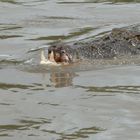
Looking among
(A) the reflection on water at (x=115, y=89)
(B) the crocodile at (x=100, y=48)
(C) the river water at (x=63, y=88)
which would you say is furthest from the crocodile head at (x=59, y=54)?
(A) the reflection on water at (x=115, y=89)

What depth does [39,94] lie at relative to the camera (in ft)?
23.9

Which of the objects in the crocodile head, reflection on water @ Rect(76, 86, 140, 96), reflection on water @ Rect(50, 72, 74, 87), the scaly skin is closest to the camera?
reflection on water @ Rect(76, 86, 140, 96)

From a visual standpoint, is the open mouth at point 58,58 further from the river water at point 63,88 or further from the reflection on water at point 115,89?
the reflection on water at point 115,89

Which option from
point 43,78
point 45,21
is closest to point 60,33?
point 45,21

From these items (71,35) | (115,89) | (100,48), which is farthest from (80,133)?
(71,35)

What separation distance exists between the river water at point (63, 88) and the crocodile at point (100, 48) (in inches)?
6.9

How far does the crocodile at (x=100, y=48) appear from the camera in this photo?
846 cm

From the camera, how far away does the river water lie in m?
6.08

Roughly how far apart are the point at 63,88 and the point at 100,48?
1.49 m

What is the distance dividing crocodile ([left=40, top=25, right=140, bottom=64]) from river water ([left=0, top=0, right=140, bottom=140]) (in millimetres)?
175

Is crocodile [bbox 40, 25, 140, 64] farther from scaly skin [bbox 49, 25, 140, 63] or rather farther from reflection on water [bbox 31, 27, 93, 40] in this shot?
reflection on water [bbox 31, 27, 93, 40]

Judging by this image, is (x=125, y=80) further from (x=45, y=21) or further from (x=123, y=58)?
(x=45, y=21)

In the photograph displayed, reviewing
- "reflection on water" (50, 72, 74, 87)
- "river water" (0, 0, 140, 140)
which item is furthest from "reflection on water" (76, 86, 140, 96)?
"reflection on water" (50, 72, 74, 87)

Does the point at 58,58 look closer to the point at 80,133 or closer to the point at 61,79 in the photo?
the point at 61,79
